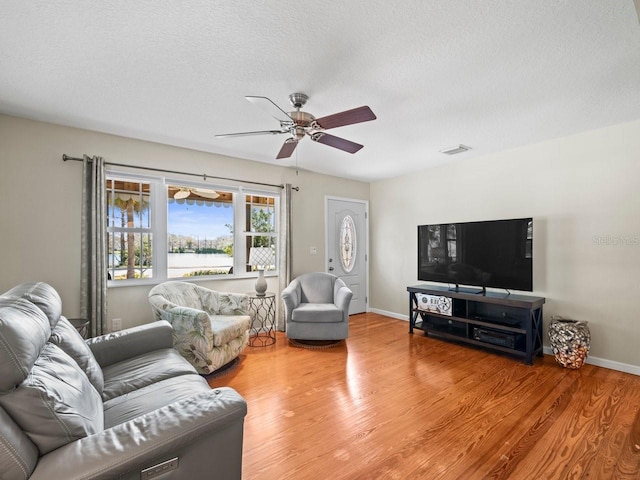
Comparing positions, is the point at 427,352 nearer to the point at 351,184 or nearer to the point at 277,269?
the point at 277,269

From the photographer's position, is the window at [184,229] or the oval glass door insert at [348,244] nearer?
the window at [184,229]

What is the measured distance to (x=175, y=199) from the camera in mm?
3910

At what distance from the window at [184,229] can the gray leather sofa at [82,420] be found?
1.96 metres

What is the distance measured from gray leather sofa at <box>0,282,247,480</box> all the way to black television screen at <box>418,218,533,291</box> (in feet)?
11.3

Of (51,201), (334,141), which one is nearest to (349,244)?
(334,141)

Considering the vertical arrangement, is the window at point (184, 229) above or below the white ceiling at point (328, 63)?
below

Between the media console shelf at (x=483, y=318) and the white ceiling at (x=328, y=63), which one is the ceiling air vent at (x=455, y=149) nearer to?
the white ceiling at (x=328, y=63)

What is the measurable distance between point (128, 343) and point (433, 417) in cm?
231

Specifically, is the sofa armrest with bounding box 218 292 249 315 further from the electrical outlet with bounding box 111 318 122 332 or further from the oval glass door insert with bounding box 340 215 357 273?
the oval glass door insert with bounding box 340 215 357 273

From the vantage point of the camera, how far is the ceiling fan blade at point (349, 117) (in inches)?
83.2

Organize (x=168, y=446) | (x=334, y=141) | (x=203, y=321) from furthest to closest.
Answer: (x=203, y=321) < (x=334, y=141) < (x=168, y=446)

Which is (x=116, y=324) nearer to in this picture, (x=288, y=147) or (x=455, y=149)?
(x=288, y=147)

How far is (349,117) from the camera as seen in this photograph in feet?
7.25

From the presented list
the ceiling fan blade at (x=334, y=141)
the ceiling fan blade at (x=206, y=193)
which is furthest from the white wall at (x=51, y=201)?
the ceiling fan blade at (x=334, y=141)
